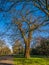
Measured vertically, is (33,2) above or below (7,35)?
above

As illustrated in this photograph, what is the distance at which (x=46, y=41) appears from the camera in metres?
44.2

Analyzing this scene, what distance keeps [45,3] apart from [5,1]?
2900 millimetres

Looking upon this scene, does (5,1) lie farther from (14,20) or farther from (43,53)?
(43,53)

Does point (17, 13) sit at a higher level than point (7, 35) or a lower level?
higher

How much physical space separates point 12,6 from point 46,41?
101 ft

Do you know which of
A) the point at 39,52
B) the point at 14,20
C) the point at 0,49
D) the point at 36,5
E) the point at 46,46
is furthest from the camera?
the point at 0,49

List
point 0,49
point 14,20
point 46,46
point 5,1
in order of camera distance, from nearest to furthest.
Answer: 1. point 5,1
2. point 14,20
3. point 46,46
4. point 0,49

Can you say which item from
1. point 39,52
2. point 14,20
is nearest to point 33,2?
point 14,20

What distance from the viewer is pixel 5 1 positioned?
1368cm

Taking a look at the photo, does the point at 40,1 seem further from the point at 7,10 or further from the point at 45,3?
the point at 7,10

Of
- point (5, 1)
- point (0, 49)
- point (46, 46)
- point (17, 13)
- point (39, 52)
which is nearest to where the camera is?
point (5, 1)

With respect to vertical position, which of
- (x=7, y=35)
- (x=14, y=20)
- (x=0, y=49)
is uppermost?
(x=0, y=49)

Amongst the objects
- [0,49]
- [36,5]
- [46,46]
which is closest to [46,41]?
[46,46]

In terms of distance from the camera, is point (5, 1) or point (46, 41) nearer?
point (5, 1)
